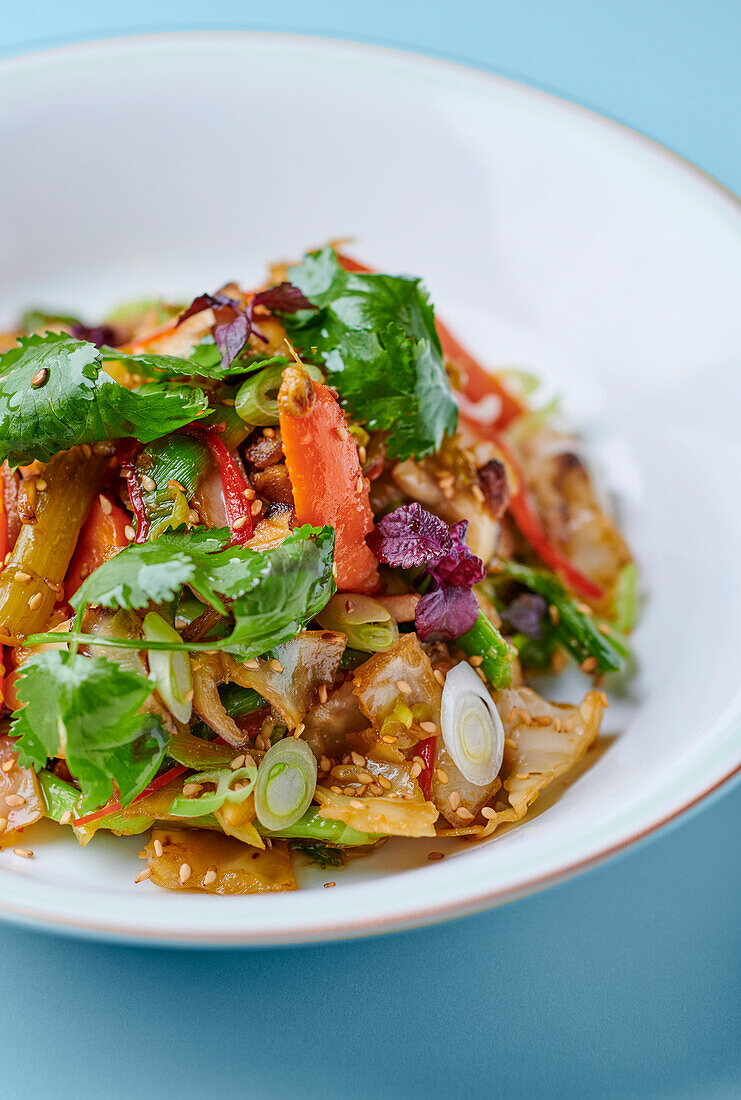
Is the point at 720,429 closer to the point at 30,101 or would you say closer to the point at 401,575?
the point at 401,575

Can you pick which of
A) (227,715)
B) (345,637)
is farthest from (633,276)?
(227,715)

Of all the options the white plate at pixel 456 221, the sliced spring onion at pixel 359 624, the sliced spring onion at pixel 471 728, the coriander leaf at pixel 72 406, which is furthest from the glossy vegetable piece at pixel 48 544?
the white plate at pixel 456 221

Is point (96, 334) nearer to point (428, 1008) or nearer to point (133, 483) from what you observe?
point (133, 483)

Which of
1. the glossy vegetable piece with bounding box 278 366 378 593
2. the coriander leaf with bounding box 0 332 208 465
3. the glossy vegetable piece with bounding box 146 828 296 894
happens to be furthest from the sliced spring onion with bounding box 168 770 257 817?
the coriander leaf with bounding box 0 332 208 465

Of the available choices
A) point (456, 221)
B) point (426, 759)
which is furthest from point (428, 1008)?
point (456, 221)

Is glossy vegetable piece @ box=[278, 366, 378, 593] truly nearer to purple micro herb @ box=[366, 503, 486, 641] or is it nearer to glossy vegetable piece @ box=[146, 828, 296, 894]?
purple micro herb @ box=[366, 503, 486, 641]

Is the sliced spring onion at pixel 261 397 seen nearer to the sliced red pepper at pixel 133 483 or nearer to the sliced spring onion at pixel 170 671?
the sliced red pepper at pixel 133 483
